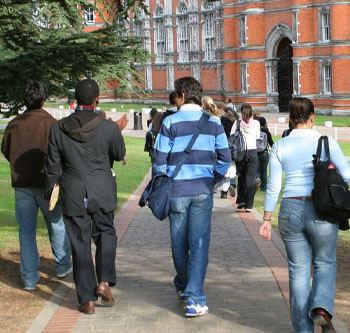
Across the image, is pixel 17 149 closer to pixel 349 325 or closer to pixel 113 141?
pixel 113 141

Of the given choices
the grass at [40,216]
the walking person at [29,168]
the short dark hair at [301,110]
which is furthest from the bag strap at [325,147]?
the grass at [40,216]

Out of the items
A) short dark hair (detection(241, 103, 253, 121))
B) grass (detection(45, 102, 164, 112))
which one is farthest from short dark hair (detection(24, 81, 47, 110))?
grass (detection(45, 102, 164, 112))

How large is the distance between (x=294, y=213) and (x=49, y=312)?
2478mm

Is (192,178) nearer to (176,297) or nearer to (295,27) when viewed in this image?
(176,297)

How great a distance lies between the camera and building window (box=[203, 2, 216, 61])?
2400 inches

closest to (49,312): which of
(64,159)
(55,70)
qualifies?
(64,159)

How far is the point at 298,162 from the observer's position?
6406 mm

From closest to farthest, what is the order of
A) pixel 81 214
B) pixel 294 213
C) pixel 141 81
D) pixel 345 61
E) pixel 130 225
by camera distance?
pixel 294 213, pixel 81 214, pixel 130 225, pixel 141 81, pixel 345 61

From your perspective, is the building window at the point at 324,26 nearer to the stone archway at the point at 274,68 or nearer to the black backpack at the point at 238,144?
the stone archway at the point at 274,68

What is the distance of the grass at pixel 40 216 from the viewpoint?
464 inches

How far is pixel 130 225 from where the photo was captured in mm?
12883

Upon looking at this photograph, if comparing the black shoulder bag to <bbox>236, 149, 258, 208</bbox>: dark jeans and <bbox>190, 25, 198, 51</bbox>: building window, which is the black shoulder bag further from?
<bbox>190, 25, 198, 51</bbox>: building window

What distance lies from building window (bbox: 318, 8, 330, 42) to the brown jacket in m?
39.7

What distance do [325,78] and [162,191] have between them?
1607 inches
